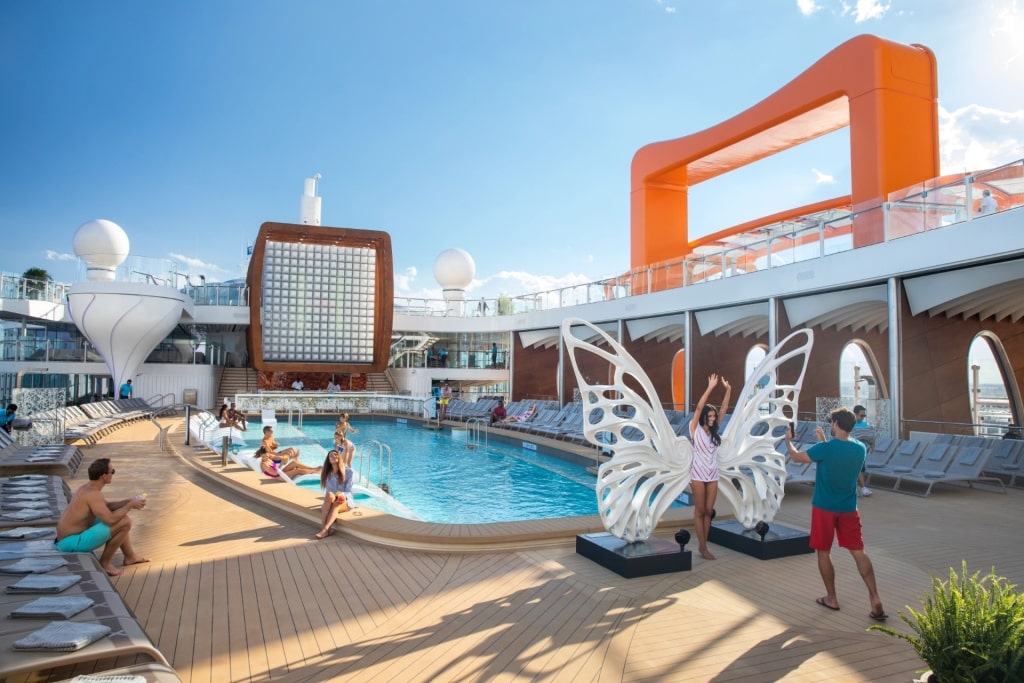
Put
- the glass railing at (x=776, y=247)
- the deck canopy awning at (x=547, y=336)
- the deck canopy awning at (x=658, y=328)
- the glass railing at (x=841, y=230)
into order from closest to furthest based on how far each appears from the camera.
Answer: the glass railing at (x=841, y=230) < the glass railing at (x=776, y=247) < the deck canopy awning at (x=658, y=328) < the deck canopy awning at (x=547, y=336)

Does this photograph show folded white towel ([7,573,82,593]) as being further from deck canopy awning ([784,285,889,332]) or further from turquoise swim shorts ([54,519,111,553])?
deck canopy awning ([784,285,889,332])

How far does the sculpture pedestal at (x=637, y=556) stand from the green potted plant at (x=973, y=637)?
6.88 feet

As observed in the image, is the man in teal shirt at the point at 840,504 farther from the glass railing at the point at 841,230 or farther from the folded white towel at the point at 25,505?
the glass railing at the point at 841,230

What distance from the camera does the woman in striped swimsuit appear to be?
15.6ft

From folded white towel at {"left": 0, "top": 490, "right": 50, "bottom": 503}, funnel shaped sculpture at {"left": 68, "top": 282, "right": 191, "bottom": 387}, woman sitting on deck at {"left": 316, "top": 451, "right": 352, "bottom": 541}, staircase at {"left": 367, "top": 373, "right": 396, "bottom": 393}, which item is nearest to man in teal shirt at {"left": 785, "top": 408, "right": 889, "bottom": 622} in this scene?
woman sitting on deck at {"left": 316, "top": 451, "right": 352, "bottom": 541}

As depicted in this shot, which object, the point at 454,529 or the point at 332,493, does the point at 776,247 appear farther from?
the point at 332,493

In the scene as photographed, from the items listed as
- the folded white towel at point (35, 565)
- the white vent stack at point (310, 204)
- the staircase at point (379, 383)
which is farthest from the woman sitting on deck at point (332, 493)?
the white vent stack at point (310, 204)

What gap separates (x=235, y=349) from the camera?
1150 inches

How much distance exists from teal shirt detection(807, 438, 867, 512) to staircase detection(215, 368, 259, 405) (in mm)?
23285

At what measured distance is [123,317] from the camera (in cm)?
1958

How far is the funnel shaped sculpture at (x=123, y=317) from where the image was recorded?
760 inches

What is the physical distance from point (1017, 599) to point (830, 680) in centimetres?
97

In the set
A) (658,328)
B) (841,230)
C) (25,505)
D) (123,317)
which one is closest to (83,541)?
(25,505)

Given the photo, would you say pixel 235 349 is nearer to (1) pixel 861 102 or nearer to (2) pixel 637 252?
(2) pixel 637 252
